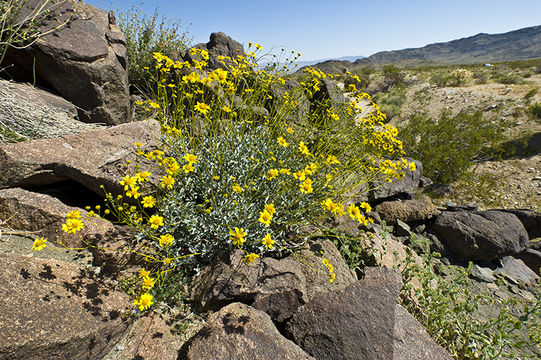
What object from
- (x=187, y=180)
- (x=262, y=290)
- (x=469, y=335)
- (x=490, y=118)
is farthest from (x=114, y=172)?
(x=490, y=118)

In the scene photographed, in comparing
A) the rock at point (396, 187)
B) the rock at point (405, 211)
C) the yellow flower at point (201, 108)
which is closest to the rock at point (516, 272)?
the rock at point (405, 211)

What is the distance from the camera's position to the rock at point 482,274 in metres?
3.40

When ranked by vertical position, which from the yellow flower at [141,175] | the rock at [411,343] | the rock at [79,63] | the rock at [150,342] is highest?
the rock at [79,63]

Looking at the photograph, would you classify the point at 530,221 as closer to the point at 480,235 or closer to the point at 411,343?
the point at 480,235

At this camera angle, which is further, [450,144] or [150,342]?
[450,144]

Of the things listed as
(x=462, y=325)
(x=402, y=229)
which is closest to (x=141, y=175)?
(x=462, y=325)

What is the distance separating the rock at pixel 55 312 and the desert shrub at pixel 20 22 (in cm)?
297

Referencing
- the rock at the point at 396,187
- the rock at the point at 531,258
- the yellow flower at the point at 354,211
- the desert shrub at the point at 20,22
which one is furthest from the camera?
the rock at the point at 396,187

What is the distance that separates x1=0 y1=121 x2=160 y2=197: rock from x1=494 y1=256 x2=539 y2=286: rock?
474 centimetres

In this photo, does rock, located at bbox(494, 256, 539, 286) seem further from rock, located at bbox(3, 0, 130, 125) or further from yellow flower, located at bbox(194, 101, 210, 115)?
rock, located at bbox(3, 0, 130, 125)

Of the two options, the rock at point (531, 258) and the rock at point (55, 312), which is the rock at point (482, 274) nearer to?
the rock at point (531, 258)

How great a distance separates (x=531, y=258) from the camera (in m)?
3.94

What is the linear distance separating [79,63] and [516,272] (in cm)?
660

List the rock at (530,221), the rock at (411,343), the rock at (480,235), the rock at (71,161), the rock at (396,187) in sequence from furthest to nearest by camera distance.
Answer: the rock at (530,221)
the rock at (396,187)
the rock at (480,235)
the rock at (71,161)
the rock at (411,343)
